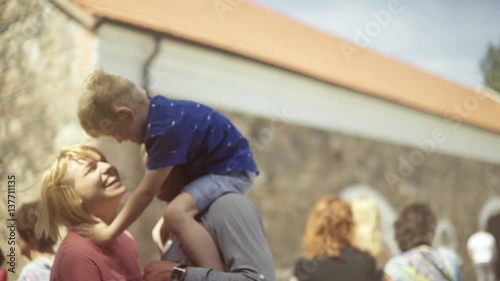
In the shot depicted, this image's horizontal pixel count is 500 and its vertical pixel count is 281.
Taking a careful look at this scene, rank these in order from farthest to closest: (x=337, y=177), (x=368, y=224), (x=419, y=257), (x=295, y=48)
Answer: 1. (x=337, y=177)
2. (x=295, y=48)
3. (x=368, y=224)
4. (x=419, y=257)

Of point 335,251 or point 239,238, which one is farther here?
point 335,251

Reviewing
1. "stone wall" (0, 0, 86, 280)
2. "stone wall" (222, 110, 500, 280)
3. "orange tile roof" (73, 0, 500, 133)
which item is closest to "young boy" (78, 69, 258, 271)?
"stone wall" (0, 0, 86, 280)

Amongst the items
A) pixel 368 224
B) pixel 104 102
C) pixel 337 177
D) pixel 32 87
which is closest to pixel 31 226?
pixel 104 102

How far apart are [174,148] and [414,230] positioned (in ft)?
3.82

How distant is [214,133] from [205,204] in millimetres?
Result: 173

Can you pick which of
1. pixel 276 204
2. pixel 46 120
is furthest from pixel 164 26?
pixel 276 204

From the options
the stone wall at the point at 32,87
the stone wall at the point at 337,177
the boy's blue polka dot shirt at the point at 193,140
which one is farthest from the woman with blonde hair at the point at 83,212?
the stone wall at the point at 337,177

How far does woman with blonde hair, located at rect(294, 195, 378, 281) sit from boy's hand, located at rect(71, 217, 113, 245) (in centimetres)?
103

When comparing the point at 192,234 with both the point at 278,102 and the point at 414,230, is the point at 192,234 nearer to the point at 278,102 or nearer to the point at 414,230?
the point at 414,230

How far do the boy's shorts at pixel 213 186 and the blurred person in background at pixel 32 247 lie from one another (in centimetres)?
46

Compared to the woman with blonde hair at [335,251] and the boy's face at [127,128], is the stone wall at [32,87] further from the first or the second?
the woman with blonde hair at [335,251]

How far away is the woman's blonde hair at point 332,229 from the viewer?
7.76 feet

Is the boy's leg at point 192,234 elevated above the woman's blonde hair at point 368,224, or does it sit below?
above

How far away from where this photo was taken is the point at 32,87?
8.73ft
